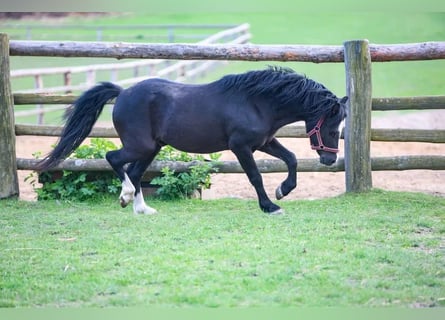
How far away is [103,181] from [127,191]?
104 centimetres

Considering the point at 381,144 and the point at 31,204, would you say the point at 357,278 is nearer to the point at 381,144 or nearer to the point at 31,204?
the point at 31,204

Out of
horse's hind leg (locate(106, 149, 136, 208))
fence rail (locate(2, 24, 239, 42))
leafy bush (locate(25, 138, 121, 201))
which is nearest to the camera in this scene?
horse's hind leg (locate(106, 149, 136, 208))

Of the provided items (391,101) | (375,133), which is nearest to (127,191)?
(375,133)

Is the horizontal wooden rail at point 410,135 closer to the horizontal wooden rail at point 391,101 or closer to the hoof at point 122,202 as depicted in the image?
the horizontal wooden rail at point 391,101

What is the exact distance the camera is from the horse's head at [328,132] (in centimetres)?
709

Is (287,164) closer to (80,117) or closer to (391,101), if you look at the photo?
(391,101)

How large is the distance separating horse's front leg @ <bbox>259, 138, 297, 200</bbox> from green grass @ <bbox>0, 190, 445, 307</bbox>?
0.87 ft

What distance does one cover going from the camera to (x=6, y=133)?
7.95 meters

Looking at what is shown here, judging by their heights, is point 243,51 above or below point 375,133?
above

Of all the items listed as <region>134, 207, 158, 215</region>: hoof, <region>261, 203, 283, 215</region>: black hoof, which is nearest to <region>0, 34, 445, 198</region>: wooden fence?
<region>134, 207, 158, 215</region>: hoof

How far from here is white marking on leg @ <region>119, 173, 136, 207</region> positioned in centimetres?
732

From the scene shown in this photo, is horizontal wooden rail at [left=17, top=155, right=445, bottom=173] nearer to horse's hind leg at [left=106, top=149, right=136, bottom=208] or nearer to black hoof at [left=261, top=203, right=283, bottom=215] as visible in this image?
horse's hind leg at [left=106, top=149, right=136, bottom=208]

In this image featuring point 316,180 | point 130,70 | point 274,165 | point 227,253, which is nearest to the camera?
point 227,253

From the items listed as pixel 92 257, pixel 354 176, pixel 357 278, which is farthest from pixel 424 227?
pixel 92 257
